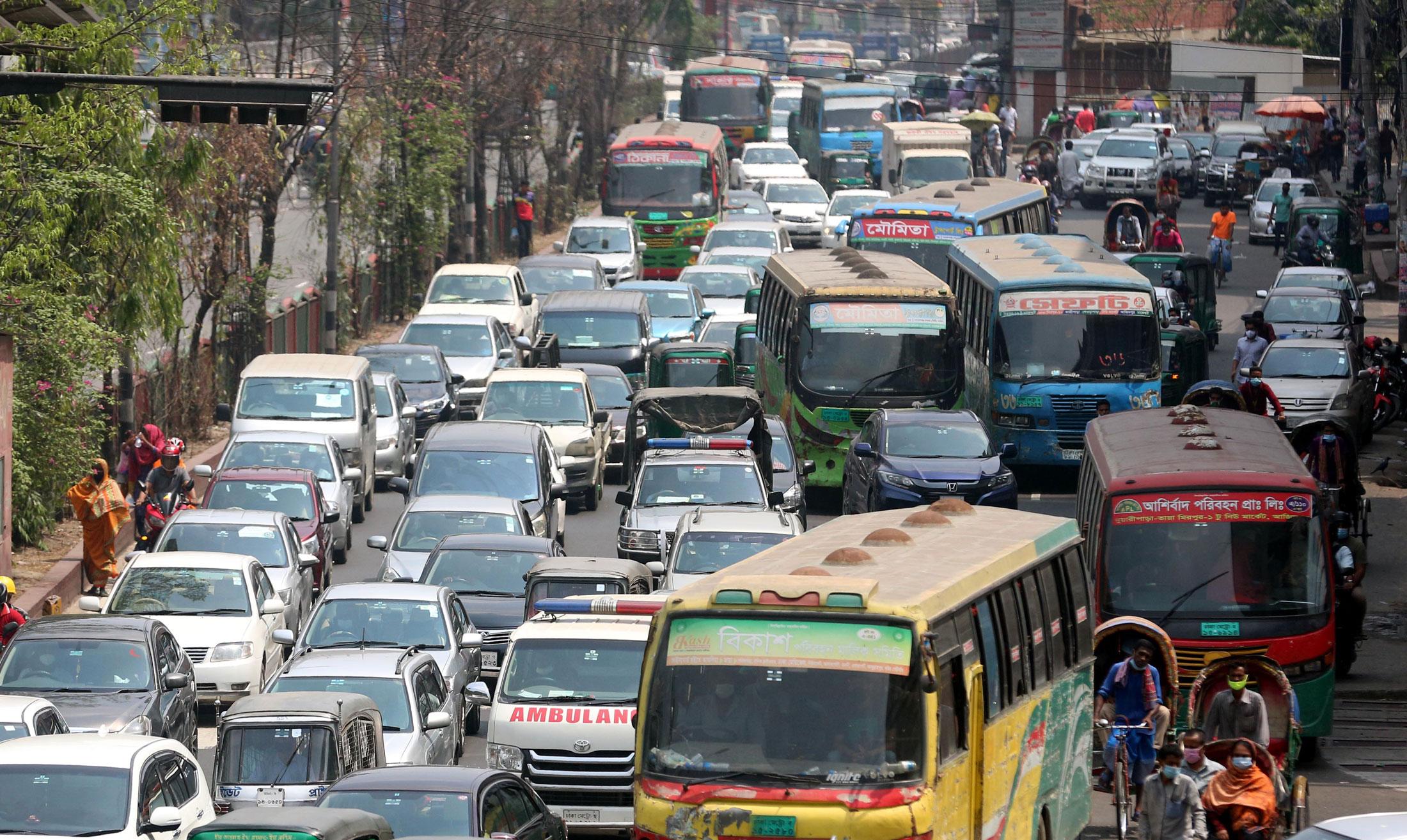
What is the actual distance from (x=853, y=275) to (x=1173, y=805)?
57.5ft

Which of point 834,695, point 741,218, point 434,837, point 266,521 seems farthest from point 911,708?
point 741,218

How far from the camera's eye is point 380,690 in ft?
55.7

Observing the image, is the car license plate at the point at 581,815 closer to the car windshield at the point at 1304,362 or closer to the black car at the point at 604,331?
the car windshield at the point at 1304,362

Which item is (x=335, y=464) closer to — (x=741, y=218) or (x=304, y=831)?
(x=304, y=831)

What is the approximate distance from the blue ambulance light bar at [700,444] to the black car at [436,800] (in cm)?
1289

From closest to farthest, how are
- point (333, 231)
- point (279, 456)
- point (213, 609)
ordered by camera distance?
point (213, 609), point (279, 456), point (333, 231)

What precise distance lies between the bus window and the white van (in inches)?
630

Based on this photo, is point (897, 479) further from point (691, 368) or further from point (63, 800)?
point (63, 800)

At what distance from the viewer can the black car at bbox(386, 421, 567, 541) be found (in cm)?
2550

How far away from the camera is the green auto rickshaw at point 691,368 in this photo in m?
32.4

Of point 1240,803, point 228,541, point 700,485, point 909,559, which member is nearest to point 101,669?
point 228,541

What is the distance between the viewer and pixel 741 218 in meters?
50.9

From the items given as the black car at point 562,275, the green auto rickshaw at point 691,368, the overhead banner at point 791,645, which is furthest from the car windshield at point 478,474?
the black car at point 562,275

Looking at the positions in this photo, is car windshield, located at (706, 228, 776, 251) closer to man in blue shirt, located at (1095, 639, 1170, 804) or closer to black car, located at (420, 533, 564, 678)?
black car, located at (420, 533, 564, 678)
